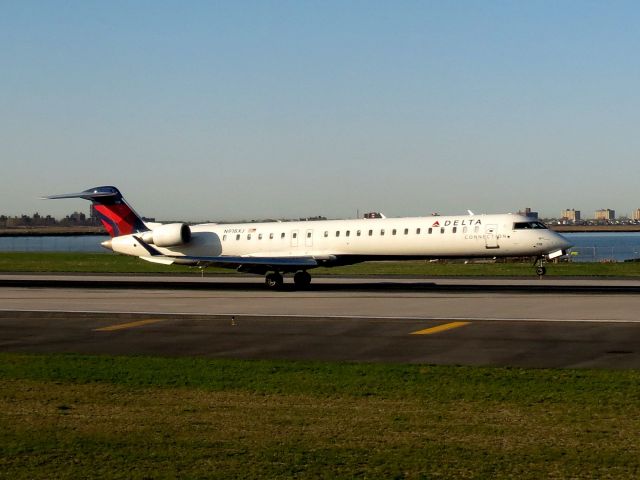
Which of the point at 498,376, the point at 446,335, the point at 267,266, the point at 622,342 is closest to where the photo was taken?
the point at 498,376

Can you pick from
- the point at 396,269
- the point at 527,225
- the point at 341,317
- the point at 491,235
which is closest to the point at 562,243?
the point at 527,225

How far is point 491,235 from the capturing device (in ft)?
124

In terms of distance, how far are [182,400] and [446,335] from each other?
9737mm

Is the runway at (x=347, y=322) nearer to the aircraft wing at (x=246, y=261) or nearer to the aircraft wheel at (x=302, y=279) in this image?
the aircraft wheel at (x=302, y=279)

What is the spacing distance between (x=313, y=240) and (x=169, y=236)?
7.38m

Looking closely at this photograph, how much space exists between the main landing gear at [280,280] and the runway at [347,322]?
2.77 ft

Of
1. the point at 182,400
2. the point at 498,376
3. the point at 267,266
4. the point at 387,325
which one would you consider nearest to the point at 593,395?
the point at 498,376

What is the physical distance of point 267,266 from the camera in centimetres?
3900

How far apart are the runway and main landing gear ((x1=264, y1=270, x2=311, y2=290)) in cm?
84

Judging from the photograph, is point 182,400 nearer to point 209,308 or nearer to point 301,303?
point 209,308

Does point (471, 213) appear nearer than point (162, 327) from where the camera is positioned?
No

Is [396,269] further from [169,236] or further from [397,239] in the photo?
[169,236]

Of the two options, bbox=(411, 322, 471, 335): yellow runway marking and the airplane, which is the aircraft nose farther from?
bbox=(411, 322, 471, 335): yellow runway marking

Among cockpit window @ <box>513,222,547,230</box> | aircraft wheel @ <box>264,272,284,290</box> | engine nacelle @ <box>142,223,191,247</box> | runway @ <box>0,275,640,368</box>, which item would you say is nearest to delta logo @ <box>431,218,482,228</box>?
cockpit window @ <box>513,222,547,230</box>
